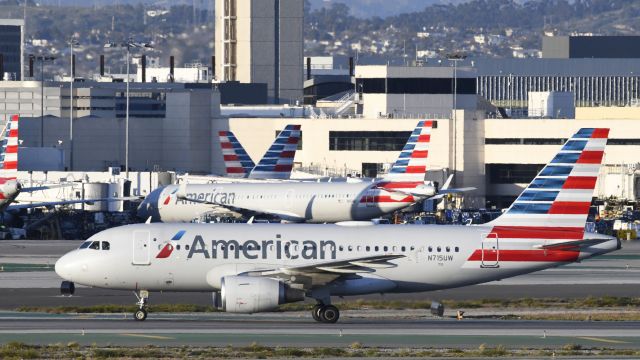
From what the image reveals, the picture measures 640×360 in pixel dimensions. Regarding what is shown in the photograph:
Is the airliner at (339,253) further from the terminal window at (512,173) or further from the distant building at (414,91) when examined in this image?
the distant building at (414,91)

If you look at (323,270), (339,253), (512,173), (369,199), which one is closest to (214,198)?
(369,199)

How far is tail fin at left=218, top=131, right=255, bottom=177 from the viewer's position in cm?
13625

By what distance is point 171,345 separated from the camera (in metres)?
49.3

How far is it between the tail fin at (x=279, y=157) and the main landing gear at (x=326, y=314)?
7167 centimetres

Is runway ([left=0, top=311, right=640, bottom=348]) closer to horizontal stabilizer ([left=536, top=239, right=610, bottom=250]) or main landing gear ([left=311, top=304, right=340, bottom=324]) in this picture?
main landing gear ([left=311, top=304, right=340, bottom=324])

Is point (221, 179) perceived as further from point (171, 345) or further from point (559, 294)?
point (171, 345)

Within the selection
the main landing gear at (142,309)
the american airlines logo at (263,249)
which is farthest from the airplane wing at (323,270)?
the main landing gear at (142,309)

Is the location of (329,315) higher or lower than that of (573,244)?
lower

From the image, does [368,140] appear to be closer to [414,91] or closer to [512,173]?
[414,91]

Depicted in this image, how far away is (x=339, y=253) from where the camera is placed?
190 feet

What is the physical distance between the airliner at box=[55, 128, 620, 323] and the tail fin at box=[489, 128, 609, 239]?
4cm

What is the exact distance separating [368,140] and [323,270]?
106204 mm

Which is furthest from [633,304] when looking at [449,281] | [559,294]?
[449,281]

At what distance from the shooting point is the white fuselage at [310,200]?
11112cm
